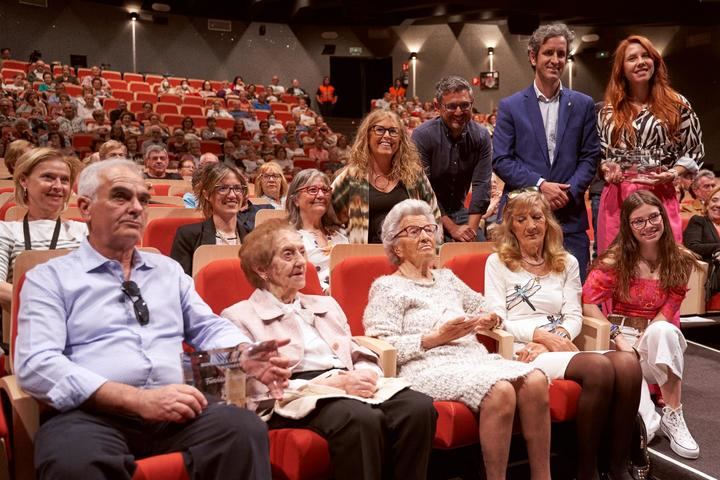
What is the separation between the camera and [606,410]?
2049 millimetres

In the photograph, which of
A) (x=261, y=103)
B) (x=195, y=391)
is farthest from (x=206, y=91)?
(x=195, y=391)

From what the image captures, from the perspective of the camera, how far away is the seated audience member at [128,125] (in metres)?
8.10

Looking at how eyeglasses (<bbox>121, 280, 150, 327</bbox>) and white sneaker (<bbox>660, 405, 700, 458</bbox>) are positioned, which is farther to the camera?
white sneaker (<bbox>660, 405, 700, 458</bbox>)

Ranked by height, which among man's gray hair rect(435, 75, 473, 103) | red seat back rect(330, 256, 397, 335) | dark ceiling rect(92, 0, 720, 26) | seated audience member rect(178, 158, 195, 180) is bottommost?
red seat back rect(330, 256, 397, 335)

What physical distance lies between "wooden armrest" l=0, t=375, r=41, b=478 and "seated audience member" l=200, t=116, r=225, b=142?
7977 mm

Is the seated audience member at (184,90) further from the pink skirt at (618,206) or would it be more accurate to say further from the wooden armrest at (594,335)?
the wooden armrest at (594,335)

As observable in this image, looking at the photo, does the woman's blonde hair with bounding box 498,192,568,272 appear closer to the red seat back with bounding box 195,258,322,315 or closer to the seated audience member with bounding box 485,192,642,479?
the seated audience member with bounding box 485,192,642,479

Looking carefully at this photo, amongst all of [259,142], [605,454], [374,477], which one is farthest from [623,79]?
[259,142]

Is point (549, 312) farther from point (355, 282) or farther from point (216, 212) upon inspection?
point (216, 212)

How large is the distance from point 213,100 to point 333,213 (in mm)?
8780

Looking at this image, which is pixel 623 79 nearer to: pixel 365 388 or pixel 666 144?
pixel 666 144

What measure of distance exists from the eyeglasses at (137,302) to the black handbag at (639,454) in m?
1.42

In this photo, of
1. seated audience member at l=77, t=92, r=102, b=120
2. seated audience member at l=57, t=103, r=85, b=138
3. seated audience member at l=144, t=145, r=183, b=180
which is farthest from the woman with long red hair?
seated audience member at l=77, t=92, r=102, b=120

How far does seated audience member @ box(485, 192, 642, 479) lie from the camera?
205 centimetres
